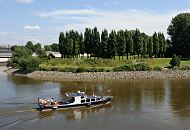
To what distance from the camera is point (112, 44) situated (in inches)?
3455

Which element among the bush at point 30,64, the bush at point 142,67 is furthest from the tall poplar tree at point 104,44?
the bush at point 30,64

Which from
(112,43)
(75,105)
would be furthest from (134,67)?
(75,105)

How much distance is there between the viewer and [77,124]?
3534cm

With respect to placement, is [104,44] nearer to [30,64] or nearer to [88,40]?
[88,40]

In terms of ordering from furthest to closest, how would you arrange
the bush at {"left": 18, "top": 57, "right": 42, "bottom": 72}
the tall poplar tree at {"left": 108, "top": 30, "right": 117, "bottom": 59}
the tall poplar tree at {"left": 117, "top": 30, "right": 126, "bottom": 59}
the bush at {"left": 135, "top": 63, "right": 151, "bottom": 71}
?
the bush at {"left": 18, "top": 57, "right": 42, "bottom": 72} < the tall poplar tree at {"left": 108, "top": 30, "right": 117, "bottom": 59} < the tall poplar tree at {"left": 117, "top": 30, "right": 126, "bottom": 59} < the bush at {"left": 135, "top": 63, "right": 151, "bottom": 71}

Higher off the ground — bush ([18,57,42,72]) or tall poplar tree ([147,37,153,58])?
tall poplar tree ([147,37,153,58])

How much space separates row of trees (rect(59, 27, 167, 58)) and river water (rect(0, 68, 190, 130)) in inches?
1160

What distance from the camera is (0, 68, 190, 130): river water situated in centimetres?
3434

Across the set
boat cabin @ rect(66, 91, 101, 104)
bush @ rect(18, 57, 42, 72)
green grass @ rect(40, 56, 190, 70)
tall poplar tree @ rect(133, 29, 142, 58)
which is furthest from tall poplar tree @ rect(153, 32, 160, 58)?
boat cabin @ rect(66, 91, 101, 104)

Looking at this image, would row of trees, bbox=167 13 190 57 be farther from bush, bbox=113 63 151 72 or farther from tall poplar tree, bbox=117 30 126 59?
bush, bbox=113 63 151 72

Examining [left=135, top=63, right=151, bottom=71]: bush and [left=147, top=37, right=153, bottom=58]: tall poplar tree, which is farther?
[left=147, top=37, right=153, bottom=58]: tall poplar tree

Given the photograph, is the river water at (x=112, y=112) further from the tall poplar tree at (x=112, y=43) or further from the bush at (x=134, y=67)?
the tall poplar tree at (x=112, y=43)

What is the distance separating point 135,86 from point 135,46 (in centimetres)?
2946

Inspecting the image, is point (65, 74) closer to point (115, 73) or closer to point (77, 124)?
point (115, 73)
